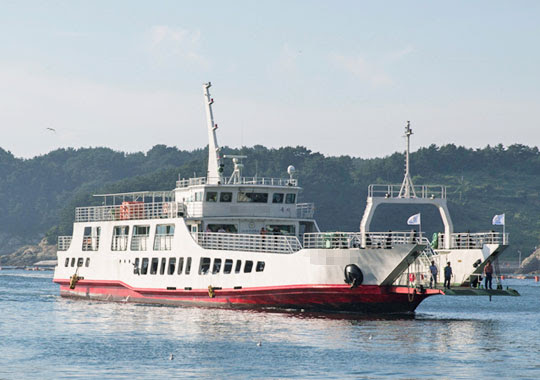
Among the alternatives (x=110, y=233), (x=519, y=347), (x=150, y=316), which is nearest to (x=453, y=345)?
(x=519, y=347)

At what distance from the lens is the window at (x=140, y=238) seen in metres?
56.4

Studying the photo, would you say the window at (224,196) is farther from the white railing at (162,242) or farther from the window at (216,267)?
the window at (216,267)

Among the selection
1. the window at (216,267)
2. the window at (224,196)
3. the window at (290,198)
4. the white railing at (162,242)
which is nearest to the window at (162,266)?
the white railing at (162,242)

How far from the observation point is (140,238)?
187 feet

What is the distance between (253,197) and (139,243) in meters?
7.64

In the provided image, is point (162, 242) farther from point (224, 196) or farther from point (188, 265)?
point (224, 196)

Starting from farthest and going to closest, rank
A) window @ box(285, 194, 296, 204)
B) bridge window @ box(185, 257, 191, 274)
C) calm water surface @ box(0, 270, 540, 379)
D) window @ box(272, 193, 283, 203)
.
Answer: window @ box(285, 194, 296, 204)
window @ box(272, 193, 283, 203)
bridge window @ box(185, 257, 191, 274)
calm water surface @ box(0, 270, 540, 379)

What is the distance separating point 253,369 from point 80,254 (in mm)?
33853

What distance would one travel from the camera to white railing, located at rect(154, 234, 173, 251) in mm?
53875

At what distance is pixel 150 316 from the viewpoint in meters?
48.3

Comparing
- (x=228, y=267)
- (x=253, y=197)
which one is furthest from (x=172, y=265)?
(x=253, y=197)

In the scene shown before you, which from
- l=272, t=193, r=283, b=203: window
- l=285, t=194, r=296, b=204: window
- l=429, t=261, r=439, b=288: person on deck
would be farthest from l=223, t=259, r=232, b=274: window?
l=429, t=261, r=439, b=288: person on deck

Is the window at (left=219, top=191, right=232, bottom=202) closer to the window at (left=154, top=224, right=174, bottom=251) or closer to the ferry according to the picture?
the ferry

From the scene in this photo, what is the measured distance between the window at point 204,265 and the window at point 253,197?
4.91 metres
